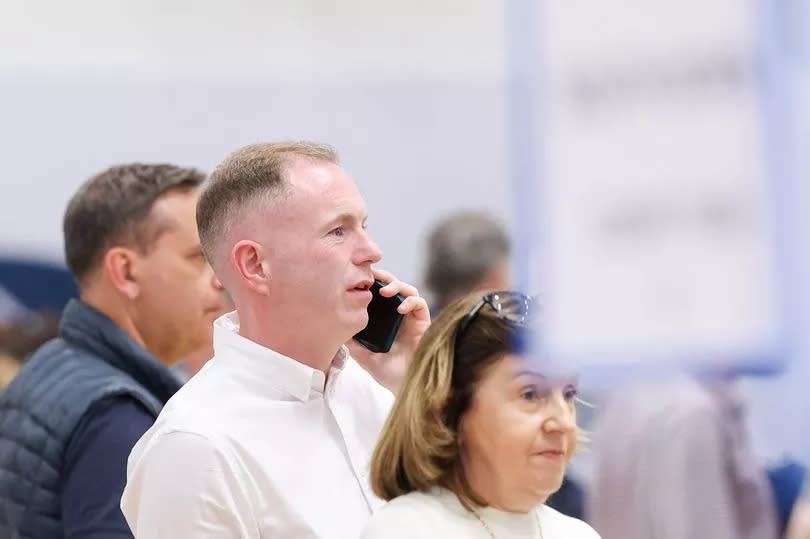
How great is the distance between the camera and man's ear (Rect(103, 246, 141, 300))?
9.39 feet

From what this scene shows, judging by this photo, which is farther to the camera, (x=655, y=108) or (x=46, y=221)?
(x=46, y=221)

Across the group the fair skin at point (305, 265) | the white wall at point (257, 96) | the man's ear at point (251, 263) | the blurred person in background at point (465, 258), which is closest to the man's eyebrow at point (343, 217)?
the fair skin at point (305, 265)

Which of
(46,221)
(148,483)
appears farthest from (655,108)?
(46,221)

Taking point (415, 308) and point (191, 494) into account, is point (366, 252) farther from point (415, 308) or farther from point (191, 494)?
point (191, 494)

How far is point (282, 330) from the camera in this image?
213 centimetres

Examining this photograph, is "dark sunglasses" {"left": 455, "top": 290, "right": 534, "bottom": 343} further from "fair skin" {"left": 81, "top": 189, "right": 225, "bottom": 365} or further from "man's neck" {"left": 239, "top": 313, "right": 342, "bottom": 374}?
"fair skin" {"left": 81, "top": 189, "right": 225, "bottom": 365}

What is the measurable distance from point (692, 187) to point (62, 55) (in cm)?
405

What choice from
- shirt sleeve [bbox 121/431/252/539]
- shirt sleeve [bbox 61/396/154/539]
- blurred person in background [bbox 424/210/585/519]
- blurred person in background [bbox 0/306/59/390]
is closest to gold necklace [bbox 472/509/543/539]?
shirt sleeve [bbox 121/431/252/539]

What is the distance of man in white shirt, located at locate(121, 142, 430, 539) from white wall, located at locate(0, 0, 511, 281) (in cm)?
224

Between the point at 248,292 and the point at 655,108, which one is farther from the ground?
the point at 655,108

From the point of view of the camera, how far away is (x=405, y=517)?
1.85 meters

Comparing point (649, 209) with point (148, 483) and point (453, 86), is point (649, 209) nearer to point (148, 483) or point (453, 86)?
point (148, 483)

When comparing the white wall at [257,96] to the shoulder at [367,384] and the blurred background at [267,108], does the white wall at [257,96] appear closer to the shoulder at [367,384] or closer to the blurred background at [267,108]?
the blurred background at [267,108]

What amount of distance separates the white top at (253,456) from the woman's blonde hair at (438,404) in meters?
0.13
